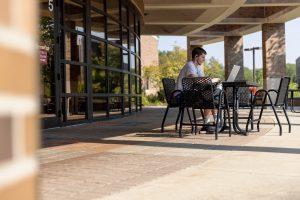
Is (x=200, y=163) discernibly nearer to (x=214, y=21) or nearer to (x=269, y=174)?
(x=269, y=174)

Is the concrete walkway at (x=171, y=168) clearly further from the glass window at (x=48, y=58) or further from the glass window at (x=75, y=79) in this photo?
the glass window at (x=75, y=79)

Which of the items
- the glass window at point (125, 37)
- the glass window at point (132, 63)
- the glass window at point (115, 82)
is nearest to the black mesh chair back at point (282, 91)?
the glass window at point (115, 82)

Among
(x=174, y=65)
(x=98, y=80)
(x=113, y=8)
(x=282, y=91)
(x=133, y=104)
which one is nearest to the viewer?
(x=282, y=91)

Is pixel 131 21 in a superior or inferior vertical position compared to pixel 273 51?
superior

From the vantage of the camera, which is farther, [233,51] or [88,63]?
[233,51]

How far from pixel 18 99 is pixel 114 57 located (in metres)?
11.0

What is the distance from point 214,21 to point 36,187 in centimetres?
1910

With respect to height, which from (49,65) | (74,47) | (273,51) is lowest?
(49,65)

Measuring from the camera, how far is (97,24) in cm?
1014

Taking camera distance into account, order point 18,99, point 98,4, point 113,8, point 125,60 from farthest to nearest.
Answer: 1. point 125,60
2. point 113,8
3. point 98,4
4. point 18,99

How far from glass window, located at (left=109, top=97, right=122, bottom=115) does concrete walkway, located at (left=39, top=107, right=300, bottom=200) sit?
5.03 metres

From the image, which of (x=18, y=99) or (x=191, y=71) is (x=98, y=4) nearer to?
(x=191, y=71)

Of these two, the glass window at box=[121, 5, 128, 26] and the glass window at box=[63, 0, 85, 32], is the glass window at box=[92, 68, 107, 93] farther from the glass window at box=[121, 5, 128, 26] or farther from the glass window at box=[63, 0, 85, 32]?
the glass window at box=[121, 5, 128, 26]

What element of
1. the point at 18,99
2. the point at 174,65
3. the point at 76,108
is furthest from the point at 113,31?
the point at 174,65
